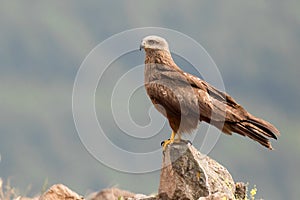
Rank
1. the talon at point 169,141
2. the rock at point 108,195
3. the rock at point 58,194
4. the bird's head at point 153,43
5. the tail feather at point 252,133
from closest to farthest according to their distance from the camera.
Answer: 1. the tail feather at point 252,133
2. the talon at point 169,141
3. the bird's head at point 153,43
4. the rock at point 58,194
5. the rock at point 108,195

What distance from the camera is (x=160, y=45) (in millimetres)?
16156

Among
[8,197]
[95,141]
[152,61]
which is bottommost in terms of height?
[8,197]

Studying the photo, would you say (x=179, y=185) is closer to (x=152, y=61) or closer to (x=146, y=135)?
(x=146, y=135)

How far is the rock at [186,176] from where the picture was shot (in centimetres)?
1558

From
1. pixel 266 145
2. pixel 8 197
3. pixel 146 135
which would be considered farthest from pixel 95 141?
pixel 266 145

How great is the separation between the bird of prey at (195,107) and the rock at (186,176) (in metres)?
0.30

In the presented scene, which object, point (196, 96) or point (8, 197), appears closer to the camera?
point (196, 96)

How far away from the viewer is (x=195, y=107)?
15703mm

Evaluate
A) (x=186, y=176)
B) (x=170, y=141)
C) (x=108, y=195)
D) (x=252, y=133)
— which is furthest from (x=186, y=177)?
(x=108, y=195)

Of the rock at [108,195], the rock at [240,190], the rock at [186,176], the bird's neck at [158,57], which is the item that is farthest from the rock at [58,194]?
the rock at [240,190]

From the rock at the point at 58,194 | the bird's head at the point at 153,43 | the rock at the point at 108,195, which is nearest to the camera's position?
the bird's head at the point at 153,43

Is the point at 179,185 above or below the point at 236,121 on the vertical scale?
below

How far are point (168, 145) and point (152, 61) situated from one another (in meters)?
1.51

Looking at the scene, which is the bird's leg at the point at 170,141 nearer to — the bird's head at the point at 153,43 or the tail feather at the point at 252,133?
the tail feather at the point at 252,133
